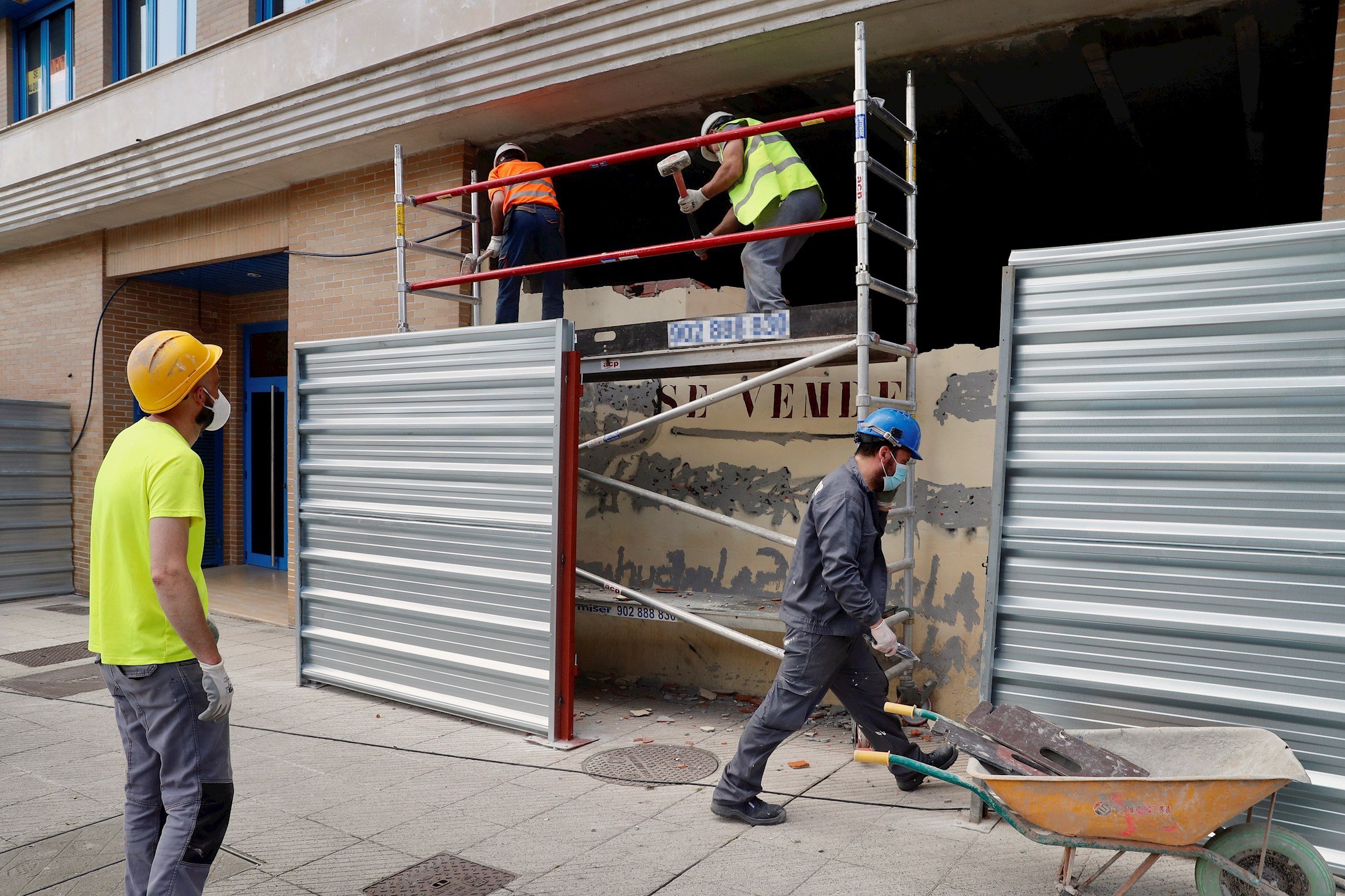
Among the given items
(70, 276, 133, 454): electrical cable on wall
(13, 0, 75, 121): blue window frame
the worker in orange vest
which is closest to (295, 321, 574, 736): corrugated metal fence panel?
the worker in orange vest

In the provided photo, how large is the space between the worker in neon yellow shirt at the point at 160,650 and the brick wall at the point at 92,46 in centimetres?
1012

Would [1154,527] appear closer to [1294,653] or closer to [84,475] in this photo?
[1294,653]

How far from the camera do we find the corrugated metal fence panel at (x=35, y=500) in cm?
1123

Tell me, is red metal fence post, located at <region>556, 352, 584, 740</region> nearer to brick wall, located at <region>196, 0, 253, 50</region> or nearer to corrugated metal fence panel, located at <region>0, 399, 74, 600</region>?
brick wall, located at <region>196, 0, 253, 50</region>

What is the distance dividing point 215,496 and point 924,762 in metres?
11.7

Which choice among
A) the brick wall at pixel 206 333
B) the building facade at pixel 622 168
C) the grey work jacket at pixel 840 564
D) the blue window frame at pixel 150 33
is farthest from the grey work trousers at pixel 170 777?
the brick wall at pixel 206 333

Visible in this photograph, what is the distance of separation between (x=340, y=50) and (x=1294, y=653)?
26.8ft

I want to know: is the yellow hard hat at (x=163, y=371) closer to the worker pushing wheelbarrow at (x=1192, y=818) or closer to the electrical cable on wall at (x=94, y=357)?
the worker pushing wheelbarrow at (x=1192, y=818)

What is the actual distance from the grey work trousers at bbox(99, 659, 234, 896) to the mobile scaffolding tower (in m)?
2.76

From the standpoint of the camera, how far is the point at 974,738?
3604 millimetres

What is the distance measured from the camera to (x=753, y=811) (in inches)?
174

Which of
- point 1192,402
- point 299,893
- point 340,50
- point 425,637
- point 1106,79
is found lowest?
point 299,893

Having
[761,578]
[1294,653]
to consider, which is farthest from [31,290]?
[1294,653]

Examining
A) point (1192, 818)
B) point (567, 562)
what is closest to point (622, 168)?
point (567, 562)
